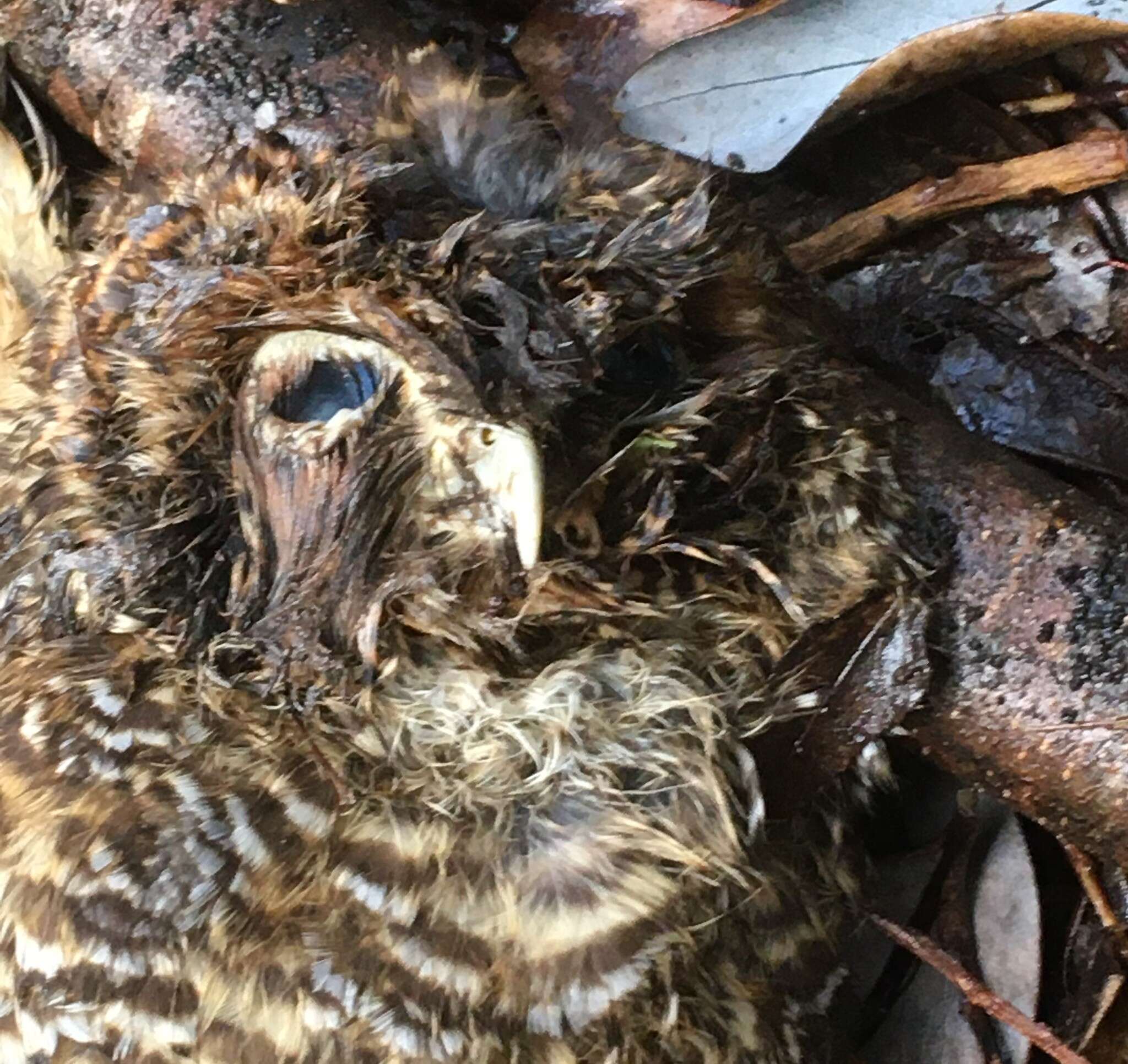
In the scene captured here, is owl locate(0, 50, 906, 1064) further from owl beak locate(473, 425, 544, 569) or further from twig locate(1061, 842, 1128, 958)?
twig locate(1061, 842, 1128, 958)

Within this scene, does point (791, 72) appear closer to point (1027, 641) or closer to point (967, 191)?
point (967, 191)

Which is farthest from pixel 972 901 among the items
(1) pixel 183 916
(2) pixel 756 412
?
(1) pixel 183 916

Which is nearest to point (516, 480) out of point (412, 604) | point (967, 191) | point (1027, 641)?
point (412, 604)

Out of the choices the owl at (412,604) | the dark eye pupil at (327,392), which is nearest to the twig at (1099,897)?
the owl at (412,604)

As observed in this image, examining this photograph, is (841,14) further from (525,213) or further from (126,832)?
(126,832)

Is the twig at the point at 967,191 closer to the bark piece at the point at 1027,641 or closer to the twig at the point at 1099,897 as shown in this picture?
the bark piece at the point at 1027,641
